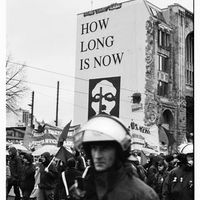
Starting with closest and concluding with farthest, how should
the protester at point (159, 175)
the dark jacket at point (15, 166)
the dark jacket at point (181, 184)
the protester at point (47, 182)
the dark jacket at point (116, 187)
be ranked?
the dark jacket at point (116, 187) < the dark jacket at point (181, 184) < the protester at point (47, 182) < the protester at point (159, 175) < the dark jacket at point (15, 166)

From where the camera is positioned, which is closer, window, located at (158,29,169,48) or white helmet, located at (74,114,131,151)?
white helmet, located at (74,114,131,151)

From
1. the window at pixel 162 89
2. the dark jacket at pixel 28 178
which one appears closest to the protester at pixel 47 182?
the dark jacket at pixel 28 178

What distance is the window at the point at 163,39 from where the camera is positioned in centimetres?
4147

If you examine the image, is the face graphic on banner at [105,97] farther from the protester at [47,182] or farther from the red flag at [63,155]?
the protester at [47,182]

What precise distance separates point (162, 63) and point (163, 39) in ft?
6.84

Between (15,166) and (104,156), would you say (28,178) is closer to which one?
(15,166)

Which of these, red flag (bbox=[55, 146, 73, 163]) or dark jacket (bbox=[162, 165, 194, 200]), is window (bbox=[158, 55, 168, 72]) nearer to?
red flag (bbox=[55, 146, 73, 163])

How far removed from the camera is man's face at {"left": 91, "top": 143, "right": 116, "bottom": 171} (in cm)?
229

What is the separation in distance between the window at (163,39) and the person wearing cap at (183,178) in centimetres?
3495

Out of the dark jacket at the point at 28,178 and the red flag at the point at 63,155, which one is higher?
the red flag at the point at 63,155

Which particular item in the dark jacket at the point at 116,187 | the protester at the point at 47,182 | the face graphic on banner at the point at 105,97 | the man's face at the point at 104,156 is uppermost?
the face graphic on banner at the point at 105,97

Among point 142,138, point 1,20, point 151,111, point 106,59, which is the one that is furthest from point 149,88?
point 1,20

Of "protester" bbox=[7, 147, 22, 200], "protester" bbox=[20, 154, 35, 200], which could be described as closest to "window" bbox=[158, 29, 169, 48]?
"protester" bbox=[7, 147, 22, 200]

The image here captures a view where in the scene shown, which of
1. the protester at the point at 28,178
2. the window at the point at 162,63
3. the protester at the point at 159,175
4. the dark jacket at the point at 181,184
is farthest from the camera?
the window at the point at 162,63
